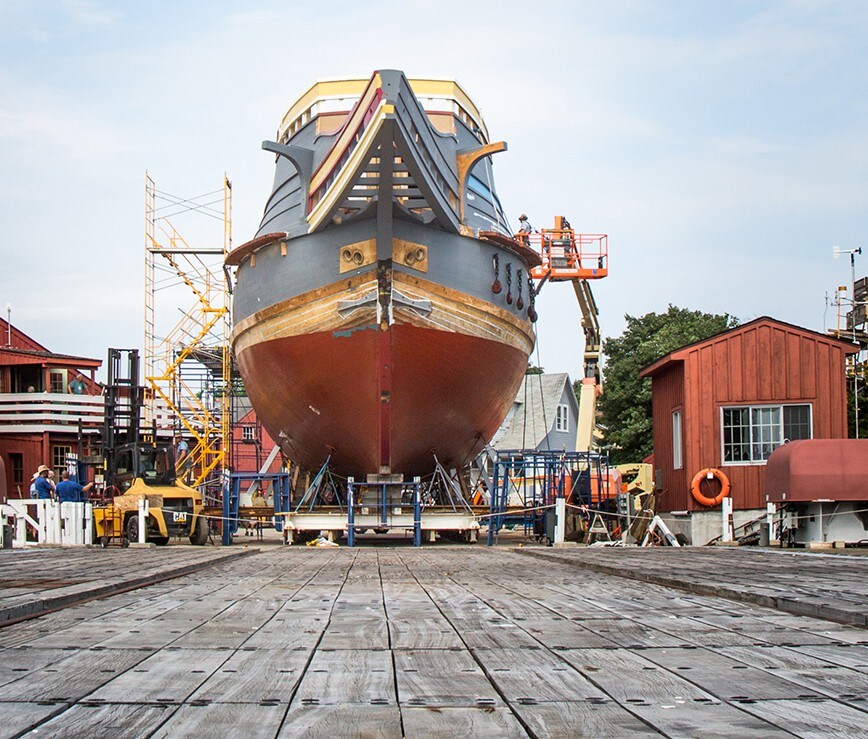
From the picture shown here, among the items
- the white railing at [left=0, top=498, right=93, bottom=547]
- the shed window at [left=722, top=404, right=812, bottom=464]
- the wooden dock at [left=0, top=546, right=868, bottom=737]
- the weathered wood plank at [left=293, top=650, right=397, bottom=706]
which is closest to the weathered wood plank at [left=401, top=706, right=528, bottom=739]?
the wooden dock at [left=0, top=546, right=868, bottom=737]

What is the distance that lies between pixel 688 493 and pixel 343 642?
15.4 meters

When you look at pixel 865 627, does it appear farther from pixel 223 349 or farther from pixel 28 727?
pixel 223 349

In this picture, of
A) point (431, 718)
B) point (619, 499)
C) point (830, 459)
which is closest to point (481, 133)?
point (619, 499)

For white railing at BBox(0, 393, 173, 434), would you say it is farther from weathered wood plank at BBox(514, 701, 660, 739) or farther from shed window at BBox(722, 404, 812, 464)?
weathered wood plank at BBox(514, 701, 660, 739)

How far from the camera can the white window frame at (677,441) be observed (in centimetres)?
1912

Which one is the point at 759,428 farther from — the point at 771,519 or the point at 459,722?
the point at 459,722

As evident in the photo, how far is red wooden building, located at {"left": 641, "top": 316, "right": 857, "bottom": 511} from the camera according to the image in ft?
58.6

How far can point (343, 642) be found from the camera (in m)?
3.77

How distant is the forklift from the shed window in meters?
9.76

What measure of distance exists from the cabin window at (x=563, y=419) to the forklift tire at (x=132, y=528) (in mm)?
34664

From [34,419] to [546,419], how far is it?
24.4 meters

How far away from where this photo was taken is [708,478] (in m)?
17.9

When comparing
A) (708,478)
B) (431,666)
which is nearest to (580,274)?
(708,478)

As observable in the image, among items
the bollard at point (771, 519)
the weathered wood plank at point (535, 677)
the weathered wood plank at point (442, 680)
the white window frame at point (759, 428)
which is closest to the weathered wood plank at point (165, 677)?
the weathered wood plank at point (442, 680)
